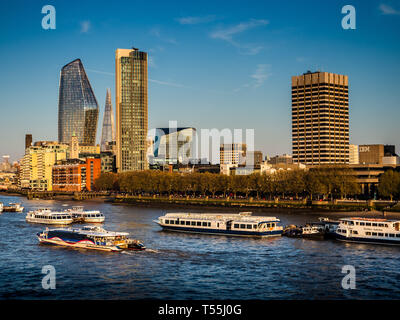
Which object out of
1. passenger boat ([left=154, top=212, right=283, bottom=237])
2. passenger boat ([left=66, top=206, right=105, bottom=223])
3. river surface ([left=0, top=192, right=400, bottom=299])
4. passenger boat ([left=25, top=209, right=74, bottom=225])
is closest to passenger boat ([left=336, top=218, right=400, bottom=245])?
river surface ([left=0, top=192, right=400, bottom=299])

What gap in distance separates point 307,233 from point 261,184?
251 ft

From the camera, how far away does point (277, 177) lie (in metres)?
152

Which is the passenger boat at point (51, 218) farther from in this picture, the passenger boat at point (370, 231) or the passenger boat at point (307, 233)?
the passenger boat at point (370, 231)

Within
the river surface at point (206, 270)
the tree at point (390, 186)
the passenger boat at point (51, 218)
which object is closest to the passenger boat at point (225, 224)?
the river surface at point (206, 270)

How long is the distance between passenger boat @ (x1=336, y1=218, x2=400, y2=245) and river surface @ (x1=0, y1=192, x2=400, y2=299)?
167 cm

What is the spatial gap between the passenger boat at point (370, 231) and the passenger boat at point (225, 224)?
1014 centimetres

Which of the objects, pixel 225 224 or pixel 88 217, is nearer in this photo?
pixel 225 224

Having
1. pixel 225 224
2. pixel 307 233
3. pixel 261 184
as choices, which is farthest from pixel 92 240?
pixel 261 184

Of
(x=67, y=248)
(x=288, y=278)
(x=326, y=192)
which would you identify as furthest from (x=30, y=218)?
(x=326, y=192)

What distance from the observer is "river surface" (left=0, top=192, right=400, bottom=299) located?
140 ft

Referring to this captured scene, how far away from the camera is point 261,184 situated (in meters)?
150

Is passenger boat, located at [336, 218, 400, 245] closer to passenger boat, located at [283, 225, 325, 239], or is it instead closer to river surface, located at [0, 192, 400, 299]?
river surface, located at [0, 192, 400, 299]

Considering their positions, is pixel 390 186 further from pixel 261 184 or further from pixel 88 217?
pixel 88 217
